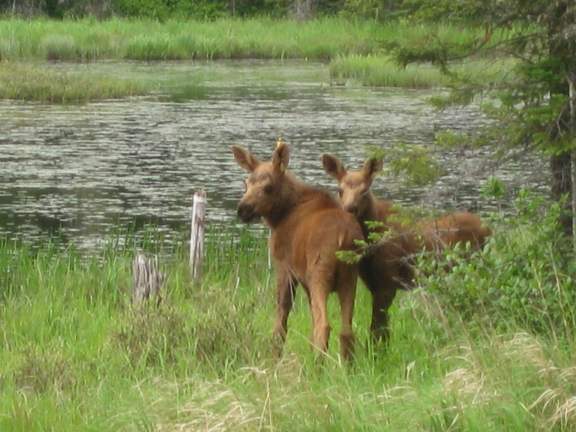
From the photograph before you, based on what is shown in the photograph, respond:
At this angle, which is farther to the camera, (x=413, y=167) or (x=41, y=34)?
(x=41, y=34)

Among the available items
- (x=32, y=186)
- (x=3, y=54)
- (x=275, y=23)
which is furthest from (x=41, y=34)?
(x=32, y=186)

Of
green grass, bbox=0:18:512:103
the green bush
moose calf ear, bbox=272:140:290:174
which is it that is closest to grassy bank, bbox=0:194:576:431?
the green bush

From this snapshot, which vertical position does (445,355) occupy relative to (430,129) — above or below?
above

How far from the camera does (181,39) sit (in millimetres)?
41781

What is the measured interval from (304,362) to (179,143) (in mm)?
16480

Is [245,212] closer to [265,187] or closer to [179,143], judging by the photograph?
[265,187]

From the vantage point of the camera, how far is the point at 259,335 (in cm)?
897

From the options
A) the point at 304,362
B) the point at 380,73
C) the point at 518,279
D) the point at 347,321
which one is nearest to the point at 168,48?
the point at 380,73

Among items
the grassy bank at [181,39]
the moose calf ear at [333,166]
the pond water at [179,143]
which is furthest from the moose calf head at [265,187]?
the grassy bank at [181,39]

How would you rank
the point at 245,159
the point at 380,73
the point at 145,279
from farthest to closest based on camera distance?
the point at 380,73, the point at 145,279, the point at 245,159

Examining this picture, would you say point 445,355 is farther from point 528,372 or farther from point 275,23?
point 275,23

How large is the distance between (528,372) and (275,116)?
21219mm

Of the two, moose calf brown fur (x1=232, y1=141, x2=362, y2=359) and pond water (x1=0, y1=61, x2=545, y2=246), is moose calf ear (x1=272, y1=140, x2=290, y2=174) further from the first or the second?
pond water (x1=0, y1=61, x2=545, y2=246)

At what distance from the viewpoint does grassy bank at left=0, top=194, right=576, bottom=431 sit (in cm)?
645
